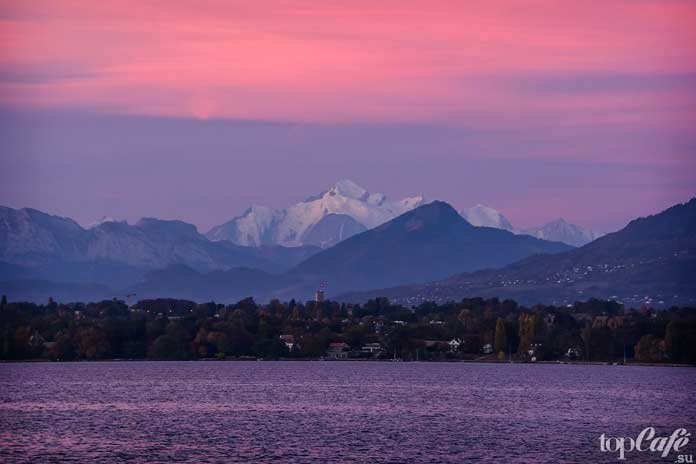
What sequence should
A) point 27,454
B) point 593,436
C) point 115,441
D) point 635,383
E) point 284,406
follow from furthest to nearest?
point 635,383 < point 284,406 < point 593,436 < point 115,441 < point 27,454

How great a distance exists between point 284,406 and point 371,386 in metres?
33.4

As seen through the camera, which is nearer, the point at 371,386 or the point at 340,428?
the point at 340,428

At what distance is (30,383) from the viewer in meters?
156

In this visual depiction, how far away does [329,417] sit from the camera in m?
112

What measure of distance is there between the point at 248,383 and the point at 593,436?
221 ft

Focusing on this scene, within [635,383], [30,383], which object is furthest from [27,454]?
[635,383]

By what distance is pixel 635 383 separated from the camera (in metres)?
167

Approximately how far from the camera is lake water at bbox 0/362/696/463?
284ft

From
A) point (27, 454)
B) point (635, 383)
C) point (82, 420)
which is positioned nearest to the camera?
point (27, 454)

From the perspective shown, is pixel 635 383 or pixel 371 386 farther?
pixel 635 383

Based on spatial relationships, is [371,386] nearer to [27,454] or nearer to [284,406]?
[284,406]

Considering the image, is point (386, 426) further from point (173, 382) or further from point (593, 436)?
point (173, 382)

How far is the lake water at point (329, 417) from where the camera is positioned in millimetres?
86562

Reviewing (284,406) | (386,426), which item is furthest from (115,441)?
(284,406)
